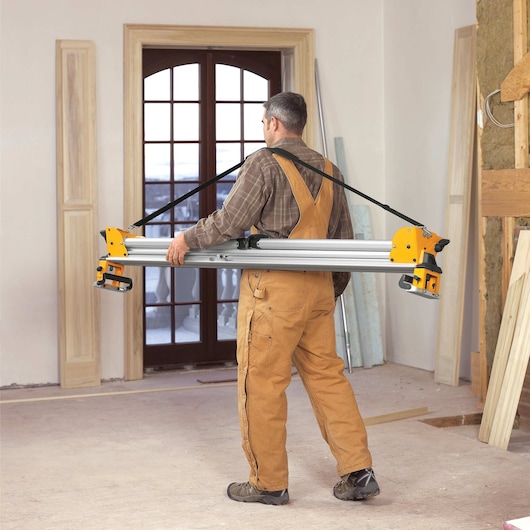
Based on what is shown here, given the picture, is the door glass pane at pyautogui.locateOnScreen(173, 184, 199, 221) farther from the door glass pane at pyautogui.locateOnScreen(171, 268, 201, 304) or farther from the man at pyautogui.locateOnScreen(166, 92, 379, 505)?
the man at pyautogui.locateOnScreen(166, 92, 379, 505)

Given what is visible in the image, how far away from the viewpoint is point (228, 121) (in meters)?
A: 6.75

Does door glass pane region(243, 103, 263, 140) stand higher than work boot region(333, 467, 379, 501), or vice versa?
door glass pane region(243, 103, 263, 140)

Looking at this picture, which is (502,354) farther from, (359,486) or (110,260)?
(110,260)

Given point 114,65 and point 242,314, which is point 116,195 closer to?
point 114,65

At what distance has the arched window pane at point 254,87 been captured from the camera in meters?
6.76

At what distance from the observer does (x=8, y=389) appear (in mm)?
6133

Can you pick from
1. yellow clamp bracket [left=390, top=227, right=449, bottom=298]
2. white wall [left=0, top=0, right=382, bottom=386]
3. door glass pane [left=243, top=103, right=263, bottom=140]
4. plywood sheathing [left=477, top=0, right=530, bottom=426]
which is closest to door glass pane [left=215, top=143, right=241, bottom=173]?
door glass pane [left=243, top=103, right=263, bottom=140]

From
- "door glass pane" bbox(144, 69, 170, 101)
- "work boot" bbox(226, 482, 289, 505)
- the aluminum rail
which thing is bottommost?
"work boot" bbox(226, 482, 289, 505)

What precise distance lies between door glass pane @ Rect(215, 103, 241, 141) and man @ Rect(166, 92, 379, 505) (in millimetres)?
3056

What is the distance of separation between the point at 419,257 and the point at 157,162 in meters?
3.60

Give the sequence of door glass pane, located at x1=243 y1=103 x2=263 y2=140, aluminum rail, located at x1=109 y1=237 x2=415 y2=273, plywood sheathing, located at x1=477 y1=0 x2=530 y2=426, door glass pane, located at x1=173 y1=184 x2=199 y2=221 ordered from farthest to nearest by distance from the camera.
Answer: door glass pane, located at x1=243 y1=103 x2=263 y2=140 → door glass pane, located at x1=173 y1=184 x2=199 y2=221 → plywood sheathing, located at x1=477 y1=0 x2=530 y2=426 → aluminum rail, located at x1=109 y1=237 x2=415 y2=273

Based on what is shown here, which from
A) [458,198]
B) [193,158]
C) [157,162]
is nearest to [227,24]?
[193,158]

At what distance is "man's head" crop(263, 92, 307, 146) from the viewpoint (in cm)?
366

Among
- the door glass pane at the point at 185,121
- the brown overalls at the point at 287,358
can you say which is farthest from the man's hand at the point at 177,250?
the door glass pane at the point at 185,121
